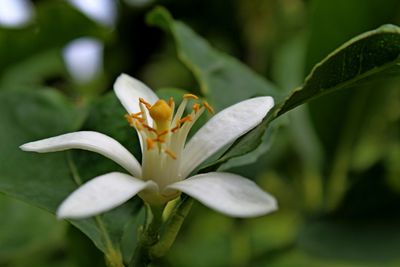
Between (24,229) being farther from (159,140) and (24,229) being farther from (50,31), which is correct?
(159,140)

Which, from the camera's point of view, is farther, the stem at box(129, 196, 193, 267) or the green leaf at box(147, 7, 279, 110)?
the green leaf at box(147, 7, 279, 110)

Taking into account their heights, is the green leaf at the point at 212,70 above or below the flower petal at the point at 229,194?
below

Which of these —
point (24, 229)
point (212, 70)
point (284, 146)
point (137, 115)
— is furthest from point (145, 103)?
point (284, 146)

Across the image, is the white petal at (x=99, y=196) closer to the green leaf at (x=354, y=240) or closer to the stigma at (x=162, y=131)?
the stigma at (x=162, y=131)

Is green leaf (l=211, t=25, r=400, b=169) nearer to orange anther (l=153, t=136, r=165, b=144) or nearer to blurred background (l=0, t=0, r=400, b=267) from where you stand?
orange anther (l=153, t=136, r=165, b=144)

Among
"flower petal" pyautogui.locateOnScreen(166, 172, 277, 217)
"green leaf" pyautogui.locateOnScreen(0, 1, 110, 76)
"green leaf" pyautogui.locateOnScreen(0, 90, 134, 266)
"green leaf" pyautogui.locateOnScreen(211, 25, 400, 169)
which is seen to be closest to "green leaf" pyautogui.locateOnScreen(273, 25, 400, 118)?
"green leaf" pyautogui.locateOnScreen(211, 25, 400, 169)

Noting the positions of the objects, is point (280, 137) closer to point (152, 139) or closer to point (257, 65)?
point (257, 65)

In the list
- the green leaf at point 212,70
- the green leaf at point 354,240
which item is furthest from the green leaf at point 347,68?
the green leaf at point 354,240
